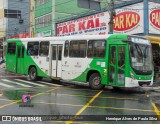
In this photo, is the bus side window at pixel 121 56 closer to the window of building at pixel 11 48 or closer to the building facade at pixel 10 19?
the window of building at pixel 11 48

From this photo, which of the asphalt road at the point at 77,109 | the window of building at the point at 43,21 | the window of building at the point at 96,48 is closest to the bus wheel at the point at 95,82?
the window of building at the point at 96,48

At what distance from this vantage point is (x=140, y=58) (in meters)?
16.1

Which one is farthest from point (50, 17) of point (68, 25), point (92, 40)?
point (92, 40)

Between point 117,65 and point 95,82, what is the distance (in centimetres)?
178

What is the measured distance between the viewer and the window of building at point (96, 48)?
1681cm

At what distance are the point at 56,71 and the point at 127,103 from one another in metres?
7.71

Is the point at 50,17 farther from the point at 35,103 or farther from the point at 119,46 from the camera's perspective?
the point at 35,103

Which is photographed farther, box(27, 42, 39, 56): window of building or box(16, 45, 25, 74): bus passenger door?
box(16, 45, 25, 74): bus passenger door

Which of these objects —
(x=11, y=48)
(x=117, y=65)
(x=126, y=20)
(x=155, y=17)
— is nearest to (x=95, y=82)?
(x=117, y=65)

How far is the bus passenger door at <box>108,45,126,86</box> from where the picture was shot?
1587 centimetres

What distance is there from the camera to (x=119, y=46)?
1609 cm

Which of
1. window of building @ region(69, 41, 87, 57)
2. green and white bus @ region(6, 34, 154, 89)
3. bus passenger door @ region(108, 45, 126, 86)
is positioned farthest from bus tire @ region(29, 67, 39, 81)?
bus passenger door @ region(108, 45, 126, 86)

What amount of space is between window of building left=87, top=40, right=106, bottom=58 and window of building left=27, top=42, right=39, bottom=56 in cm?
506

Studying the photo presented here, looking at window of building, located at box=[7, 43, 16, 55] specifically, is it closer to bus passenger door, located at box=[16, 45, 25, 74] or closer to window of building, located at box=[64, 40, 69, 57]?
bus passenger door, located at box=[16, 45, 25, 74]
